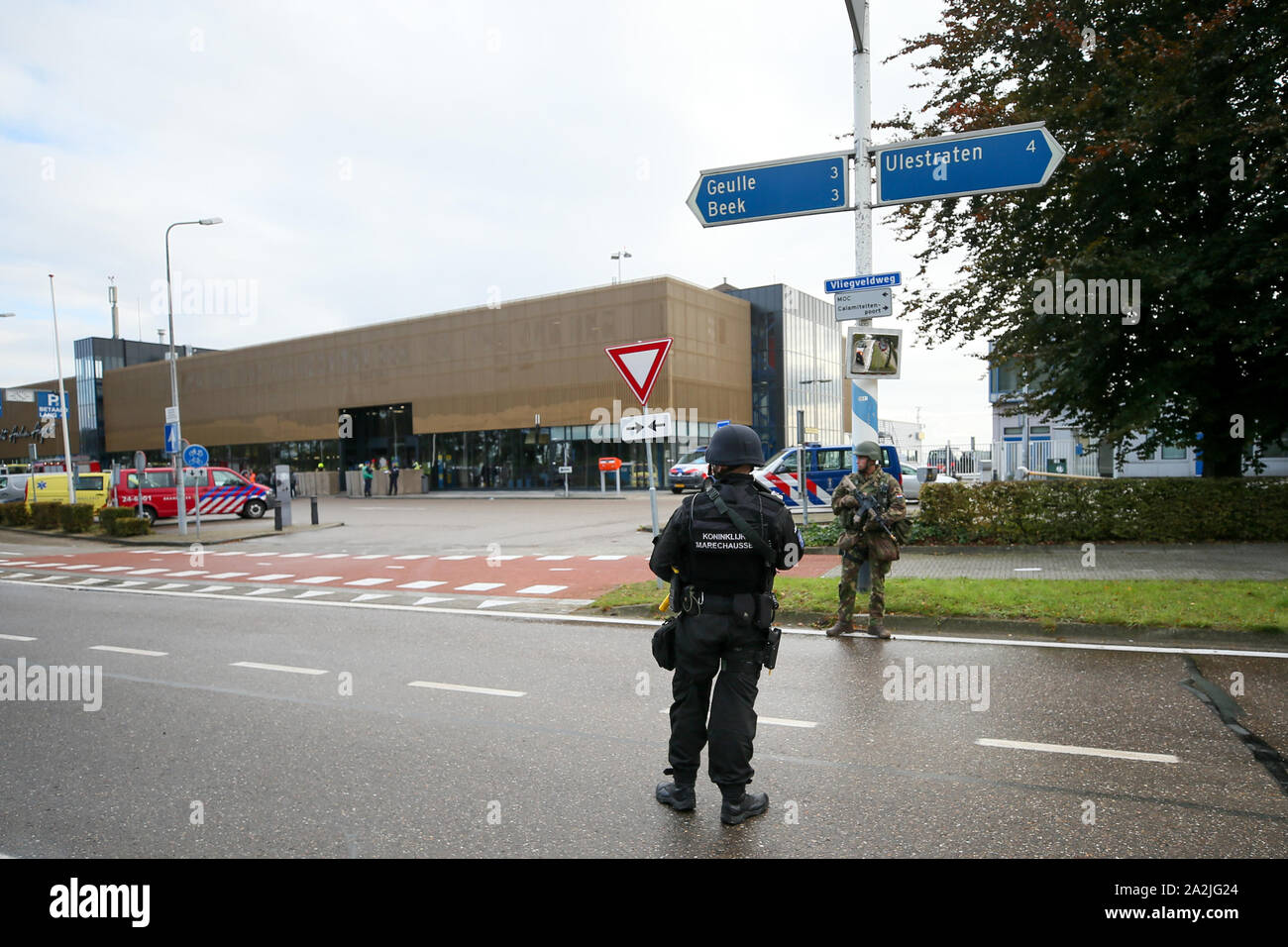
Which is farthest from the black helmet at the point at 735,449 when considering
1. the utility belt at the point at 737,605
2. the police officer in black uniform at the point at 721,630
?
the utility belt at the point at 737,605

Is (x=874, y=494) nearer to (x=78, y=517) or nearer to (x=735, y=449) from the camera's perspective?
(x=735, y=449)

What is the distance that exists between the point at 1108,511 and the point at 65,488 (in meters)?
32.8

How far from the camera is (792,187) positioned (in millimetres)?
9500

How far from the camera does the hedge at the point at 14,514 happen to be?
2725 cm

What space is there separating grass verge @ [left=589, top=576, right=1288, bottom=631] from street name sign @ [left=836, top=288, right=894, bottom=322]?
315cm

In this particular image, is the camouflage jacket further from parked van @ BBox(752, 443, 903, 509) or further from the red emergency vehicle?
the red emergency vehicle

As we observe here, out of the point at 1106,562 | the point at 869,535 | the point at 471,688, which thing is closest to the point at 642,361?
the point at 869,535

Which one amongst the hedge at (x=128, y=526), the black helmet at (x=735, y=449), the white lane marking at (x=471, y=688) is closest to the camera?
the black helmet at (x=735, y=449)

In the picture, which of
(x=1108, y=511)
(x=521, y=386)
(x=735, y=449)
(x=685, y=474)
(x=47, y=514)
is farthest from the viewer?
(x=521, y=386)

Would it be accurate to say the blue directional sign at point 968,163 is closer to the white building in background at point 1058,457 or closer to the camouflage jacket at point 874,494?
the camouflage jacket at point 874,494

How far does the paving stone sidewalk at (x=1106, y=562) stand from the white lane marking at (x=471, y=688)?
5.73 m

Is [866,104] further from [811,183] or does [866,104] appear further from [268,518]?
[268,518]

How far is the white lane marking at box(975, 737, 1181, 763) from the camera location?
425cm

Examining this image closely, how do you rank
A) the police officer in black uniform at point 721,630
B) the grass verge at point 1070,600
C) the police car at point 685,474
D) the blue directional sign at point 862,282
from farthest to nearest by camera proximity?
the police car at point 685,474, the blue directional sign at point 862,282, the grass verge at point 1070,600, the police officer in black uniform at point 721,630
